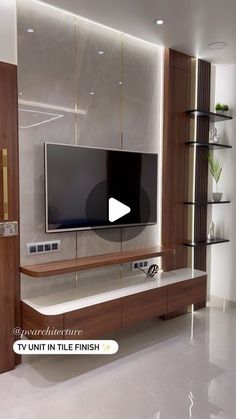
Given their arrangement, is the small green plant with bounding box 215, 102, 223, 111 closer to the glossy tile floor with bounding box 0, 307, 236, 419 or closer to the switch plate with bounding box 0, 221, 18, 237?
the glossy tile floor with bounding box 0, 307, 236, 419

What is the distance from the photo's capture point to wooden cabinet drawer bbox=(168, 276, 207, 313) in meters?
3.29

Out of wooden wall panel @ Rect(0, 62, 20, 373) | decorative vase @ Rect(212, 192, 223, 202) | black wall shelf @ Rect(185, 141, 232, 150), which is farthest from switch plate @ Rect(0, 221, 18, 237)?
decorative vase @ Rect(212, 192, 223, 202)

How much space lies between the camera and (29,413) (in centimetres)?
214

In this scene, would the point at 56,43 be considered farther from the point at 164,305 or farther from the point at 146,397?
the point at 146,397

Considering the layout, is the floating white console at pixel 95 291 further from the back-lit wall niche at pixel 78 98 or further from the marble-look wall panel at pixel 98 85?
the marble-look wall panel at pixel 98 85

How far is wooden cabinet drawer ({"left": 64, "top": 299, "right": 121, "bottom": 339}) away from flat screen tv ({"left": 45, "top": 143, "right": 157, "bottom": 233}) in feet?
2.31

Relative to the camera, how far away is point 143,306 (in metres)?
3.04

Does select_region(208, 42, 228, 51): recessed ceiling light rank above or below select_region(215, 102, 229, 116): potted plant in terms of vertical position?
above

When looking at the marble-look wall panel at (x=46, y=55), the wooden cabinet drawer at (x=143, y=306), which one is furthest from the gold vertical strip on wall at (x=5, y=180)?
the wooden cabinet drawer at (x=143, y=306)

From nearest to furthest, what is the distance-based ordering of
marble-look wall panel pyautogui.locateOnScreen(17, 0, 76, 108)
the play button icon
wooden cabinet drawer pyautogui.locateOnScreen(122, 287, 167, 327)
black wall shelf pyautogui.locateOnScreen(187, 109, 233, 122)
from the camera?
marble-look wall panel pyautogui.locateOnScreen(17, 0, 76, 108) < wooden cabinet drawer pyautogui.locateOnScreen(122, 287, 167, 327) < the play button icon < black wall shelf pyautogui.locateOnScreen(187, 109, 233, 122)

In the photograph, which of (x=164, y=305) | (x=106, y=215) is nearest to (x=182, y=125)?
(x=106, y=215)

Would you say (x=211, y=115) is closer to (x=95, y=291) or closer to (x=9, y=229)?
(x=95, y=291)

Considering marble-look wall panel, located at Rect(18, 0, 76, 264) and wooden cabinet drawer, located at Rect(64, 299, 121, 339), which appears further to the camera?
marble-look wall panel, located at Rect(18, 0, 76, 264)

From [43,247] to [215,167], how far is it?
92.9 inches
